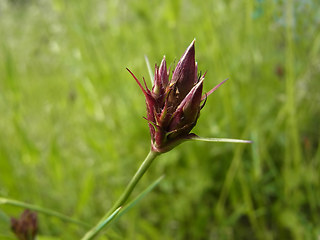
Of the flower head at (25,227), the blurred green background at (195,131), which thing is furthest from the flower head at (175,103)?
the blurred green background at (195,131)

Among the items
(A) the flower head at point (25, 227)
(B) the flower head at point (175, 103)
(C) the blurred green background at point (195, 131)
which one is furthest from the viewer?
(C) the blurred green background at point (195, 131)

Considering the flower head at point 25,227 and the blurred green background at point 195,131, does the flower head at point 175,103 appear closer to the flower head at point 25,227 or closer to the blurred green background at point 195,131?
the flower head at point 25,227

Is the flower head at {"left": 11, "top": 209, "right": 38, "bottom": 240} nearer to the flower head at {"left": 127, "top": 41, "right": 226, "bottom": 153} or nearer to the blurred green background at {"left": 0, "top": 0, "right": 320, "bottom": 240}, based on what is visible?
the blurred green background at {"left": 0, "top": 0, "right": 320, "bottom": 240}

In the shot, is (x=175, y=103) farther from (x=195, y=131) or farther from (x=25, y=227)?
(x=195, y=131)

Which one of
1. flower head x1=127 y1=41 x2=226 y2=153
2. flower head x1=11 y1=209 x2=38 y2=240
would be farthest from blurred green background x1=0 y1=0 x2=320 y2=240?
flower head x1=127 y1=41 x2=226 y2=153

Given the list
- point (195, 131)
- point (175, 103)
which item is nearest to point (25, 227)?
point (175, 103)

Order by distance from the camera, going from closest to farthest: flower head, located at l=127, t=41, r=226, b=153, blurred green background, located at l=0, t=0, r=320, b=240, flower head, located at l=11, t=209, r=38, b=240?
1. flower head, located at l=127, t=41, r=226, b=153
2. flower head, located at l=11, t=209, r=38, b=240
3. blurred green background, located at l=0, t=0, r=320, b=240
